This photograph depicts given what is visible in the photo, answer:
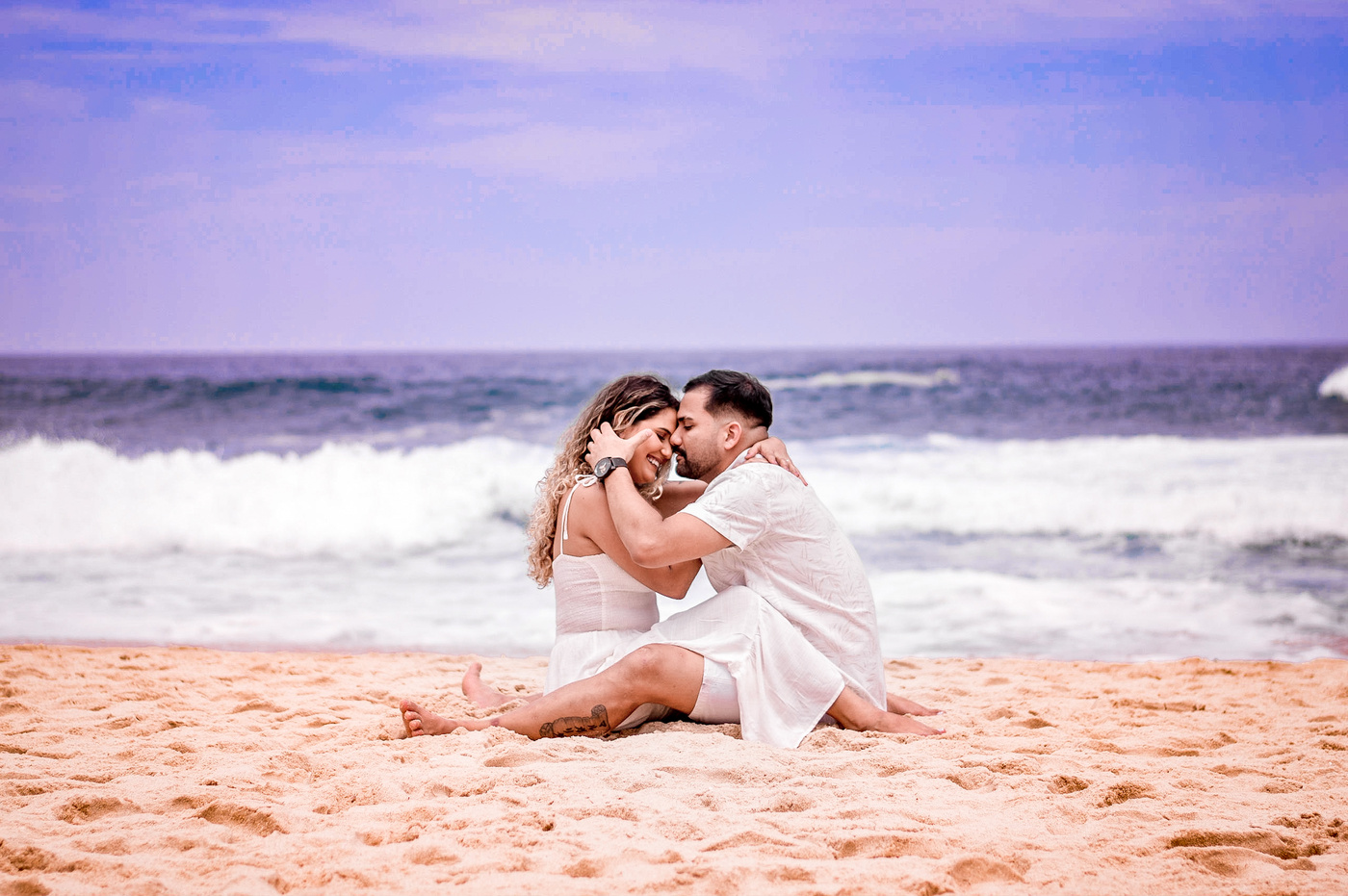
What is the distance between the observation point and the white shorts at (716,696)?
11.4ft

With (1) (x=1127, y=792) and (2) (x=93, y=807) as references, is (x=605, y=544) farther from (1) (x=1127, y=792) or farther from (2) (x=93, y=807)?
(1) (x=1127, y=792)

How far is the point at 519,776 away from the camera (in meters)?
3.02

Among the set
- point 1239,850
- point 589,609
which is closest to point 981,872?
point 1239,850

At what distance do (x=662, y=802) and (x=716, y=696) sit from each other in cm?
75

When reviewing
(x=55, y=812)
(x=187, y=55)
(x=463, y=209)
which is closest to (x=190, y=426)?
(x=187, y=55)

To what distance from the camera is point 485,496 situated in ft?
37.9

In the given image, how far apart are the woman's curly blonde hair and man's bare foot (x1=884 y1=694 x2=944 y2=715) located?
4.70ft

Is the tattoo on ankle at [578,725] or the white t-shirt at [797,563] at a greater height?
the white t-shirt at [797,563]

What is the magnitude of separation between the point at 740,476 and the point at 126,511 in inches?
369

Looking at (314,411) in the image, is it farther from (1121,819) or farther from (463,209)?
(1121,819)

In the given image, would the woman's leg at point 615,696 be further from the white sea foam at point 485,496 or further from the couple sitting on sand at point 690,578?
the white sea foam at point 485,496

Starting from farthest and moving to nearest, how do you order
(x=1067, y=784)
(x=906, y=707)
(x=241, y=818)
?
(x=906, y=707) < (x=1067, y=784) < (x=241, y=818)

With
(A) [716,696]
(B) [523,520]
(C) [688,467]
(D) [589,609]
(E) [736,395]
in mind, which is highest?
(E) [736,395]

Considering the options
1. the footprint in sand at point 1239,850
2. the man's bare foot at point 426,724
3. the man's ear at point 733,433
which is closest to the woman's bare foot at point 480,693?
the man's bare foot at point 426,724
